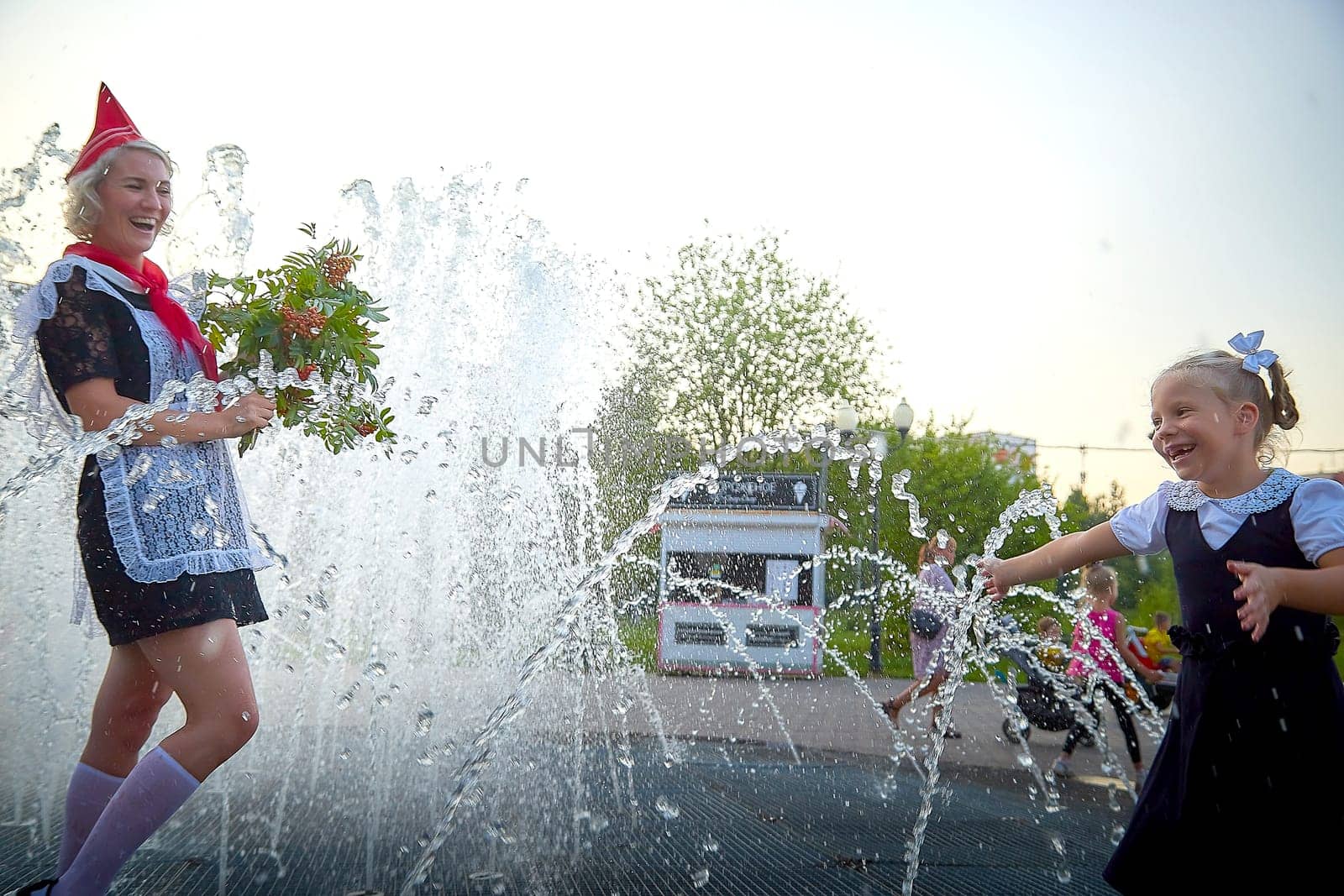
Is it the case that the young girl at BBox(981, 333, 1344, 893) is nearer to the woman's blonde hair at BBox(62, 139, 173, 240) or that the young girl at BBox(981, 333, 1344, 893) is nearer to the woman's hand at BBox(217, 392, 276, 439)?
the woman's hand at BBox(217, 392, 276, 439)

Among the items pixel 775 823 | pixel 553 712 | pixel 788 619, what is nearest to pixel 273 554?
pixel 775 823

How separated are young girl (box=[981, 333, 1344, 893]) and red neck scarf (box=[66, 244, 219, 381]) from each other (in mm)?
2091

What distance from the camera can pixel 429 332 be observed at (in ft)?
17.4

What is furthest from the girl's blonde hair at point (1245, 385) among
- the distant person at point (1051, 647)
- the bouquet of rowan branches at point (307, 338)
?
the distant person at point (1051, 647)

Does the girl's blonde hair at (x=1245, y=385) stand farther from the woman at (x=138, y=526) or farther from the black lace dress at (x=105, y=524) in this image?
the black lace dress at (x=105, y=524)

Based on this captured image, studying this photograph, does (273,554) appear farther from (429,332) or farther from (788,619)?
(788,619)

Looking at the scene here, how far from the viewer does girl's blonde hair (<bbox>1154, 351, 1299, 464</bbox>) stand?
2293 millimetres

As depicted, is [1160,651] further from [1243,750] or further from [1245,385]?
[1243,750]

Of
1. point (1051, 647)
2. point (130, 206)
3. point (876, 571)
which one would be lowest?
point (876, 571)

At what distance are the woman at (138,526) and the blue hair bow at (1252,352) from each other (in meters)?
2.22

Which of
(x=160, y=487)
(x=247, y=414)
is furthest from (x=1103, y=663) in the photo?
(x=160, y=487)

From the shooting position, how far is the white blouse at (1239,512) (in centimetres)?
202

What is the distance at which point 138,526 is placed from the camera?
2.11 m

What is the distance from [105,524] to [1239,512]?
238cm
